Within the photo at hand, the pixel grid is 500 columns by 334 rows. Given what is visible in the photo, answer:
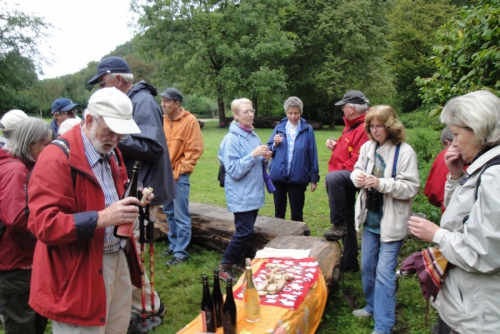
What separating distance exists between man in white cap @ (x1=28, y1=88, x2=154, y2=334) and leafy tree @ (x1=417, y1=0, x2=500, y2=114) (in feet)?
12.2

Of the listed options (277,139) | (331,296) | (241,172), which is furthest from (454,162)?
(277,139)

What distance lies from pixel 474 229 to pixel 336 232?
2312 mm

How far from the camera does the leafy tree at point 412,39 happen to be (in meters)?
32.0

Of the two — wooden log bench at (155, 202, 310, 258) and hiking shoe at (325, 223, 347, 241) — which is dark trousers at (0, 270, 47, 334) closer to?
wooden log bench at (155, 202, 310, 258)

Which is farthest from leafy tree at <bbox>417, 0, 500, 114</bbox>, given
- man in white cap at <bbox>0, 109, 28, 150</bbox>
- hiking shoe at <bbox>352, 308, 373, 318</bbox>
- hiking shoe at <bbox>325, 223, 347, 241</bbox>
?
man in white cap at <bbox>0, 109, 28, 150</bbox>

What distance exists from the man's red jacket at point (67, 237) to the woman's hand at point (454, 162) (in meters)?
2.45

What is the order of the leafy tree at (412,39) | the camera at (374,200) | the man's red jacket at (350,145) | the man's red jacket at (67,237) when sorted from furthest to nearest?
the leafy tree at (412,39)
the man's red jacket at (350,145)
the camera at (374,200)
the man's red jacket at (67,237)

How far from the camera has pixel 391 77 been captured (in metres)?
29.7

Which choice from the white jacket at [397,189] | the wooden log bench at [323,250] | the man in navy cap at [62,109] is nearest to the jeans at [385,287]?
the white jacket at [397,189]

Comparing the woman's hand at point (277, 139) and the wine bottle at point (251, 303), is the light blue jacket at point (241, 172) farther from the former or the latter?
the wine bottle at point (251, 303)

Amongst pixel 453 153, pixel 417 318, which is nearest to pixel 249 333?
pixel 453 153

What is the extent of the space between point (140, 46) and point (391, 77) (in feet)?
66.7

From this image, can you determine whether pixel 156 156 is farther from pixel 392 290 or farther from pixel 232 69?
pixel 232 69

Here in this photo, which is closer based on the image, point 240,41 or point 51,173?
point 51,173
